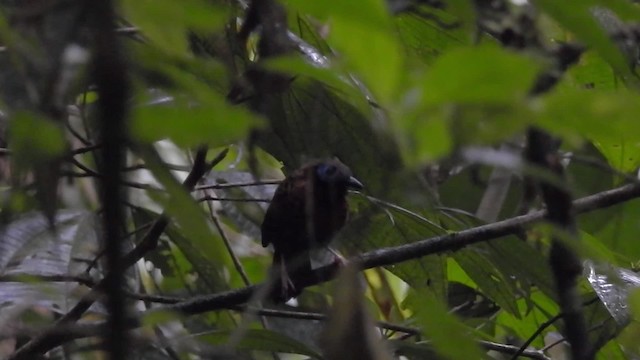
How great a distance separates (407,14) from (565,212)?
0.88 metres

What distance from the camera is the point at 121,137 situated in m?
0.41

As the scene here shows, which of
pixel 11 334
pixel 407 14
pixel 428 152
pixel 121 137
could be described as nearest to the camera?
pixel 121 137

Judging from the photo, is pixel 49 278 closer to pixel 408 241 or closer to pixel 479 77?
pixel 408 241

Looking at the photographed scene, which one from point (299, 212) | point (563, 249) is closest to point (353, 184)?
point (299, 212)

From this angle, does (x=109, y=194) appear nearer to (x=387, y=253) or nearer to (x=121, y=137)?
(x=121, y=137)

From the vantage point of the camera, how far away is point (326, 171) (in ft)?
5.80

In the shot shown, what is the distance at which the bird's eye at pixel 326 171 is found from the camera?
1.75 m

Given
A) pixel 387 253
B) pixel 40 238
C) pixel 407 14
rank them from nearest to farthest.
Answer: pixel 387 253 → pixel 407 14 → pixel 40 238

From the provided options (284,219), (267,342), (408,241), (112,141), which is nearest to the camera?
(112,141)

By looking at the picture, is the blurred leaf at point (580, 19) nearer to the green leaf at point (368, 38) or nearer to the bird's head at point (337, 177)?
the green leaf at point (368, 38)

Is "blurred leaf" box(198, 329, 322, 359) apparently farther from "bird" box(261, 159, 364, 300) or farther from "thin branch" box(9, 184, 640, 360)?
"bird" box(261, 159, 364, 300)

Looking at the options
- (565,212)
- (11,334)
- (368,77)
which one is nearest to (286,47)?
(368,77)

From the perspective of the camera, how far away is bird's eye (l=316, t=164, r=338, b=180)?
1.75 m

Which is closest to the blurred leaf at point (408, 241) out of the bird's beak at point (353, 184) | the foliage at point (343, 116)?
the foliage at point (343, 116)
